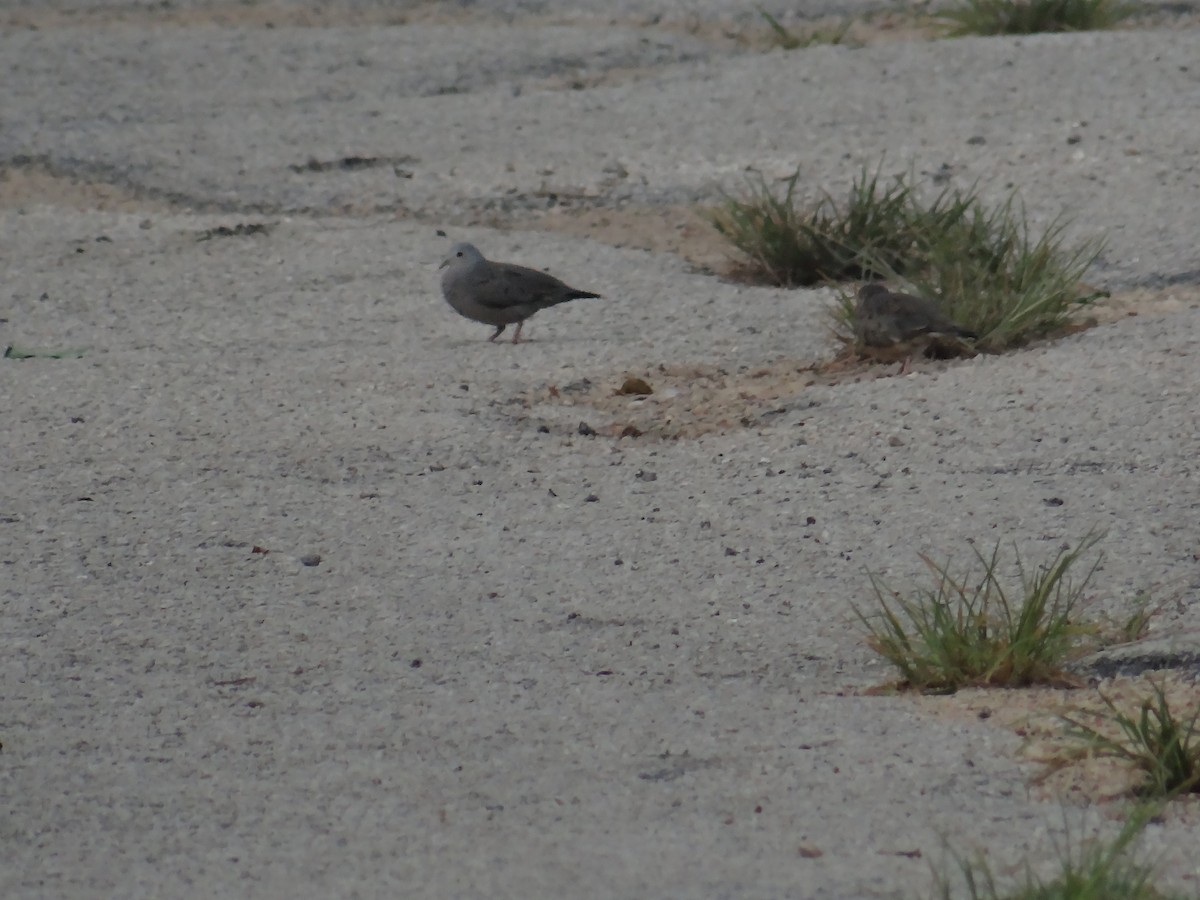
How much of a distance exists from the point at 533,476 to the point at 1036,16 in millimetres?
6487

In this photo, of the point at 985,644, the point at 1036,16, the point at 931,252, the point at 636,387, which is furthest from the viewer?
the point at 1036,16

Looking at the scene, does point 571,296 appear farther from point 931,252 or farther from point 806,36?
point 806,36

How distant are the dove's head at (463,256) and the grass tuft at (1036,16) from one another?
4.73 meters

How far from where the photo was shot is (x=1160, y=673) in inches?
159

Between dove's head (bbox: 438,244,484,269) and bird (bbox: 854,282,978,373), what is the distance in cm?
155

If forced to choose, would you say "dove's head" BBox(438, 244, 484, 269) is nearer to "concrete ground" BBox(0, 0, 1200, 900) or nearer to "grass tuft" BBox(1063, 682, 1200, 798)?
"concrete ground" BBox(0, 0, 1200, 900)

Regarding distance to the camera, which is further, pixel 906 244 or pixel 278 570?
pixel 906 244

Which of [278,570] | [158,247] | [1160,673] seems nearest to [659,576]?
[278,570]

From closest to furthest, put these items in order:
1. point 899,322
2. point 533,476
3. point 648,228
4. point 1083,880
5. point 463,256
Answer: point 1083,880 → point 533,476 → point 899,322 → point 463,256 → point 648,228

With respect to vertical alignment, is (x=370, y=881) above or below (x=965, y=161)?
below

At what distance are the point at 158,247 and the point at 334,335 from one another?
5.23 feet

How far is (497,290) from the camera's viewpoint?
7.09 meters

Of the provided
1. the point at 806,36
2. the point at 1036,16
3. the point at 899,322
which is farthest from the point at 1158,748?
the point at 806,36

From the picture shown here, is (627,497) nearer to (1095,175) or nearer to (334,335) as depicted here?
(334,335)
